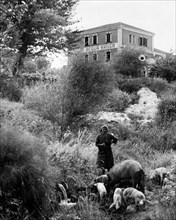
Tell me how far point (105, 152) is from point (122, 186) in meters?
1.64

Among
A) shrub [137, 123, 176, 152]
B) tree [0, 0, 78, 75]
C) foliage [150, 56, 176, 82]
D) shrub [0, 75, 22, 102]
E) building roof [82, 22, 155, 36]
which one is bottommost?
shrub [137, 123, 176, 152]

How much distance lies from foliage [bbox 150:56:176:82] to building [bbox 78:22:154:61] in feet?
37.4

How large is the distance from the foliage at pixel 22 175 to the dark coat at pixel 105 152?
316cm

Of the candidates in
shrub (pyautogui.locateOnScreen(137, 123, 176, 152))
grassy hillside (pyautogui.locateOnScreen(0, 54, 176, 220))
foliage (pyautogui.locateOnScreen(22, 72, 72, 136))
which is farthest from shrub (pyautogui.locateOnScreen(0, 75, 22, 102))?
shrub (pyautogui.locateOnScreen(137, 123, 176, 152))

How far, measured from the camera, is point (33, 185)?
257 inches

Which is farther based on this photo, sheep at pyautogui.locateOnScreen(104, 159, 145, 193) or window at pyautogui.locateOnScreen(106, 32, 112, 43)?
window at pyautogui.locateOnScreen(106, 32, 112, 43)

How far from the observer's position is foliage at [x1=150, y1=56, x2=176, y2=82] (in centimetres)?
3152

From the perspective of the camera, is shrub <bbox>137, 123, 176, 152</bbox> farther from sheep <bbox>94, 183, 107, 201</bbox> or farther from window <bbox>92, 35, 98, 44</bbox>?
window <bbox>92, 35, 98, 44</bbox>

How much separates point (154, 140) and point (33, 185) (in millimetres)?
9126

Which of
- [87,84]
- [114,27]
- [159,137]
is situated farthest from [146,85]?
[114,27]

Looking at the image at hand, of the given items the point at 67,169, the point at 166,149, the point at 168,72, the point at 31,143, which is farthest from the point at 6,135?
the point at 168,72

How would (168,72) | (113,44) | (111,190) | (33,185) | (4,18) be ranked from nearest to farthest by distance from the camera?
(33,185)
(111,190)
(4,18)
(168,72)
(113,44)

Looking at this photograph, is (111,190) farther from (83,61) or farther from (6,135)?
(83,61)

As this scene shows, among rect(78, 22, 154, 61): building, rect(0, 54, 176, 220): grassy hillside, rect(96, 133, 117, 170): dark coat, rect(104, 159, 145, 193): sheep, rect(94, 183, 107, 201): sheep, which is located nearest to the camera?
rect(0, 54, 176, 220): grassy hillside
